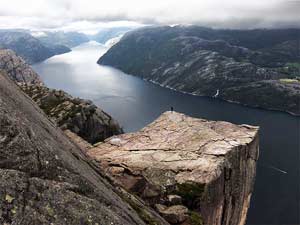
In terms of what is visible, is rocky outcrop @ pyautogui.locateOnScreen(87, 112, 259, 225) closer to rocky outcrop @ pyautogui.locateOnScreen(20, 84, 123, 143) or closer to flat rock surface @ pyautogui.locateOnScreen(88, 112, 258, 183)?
flat rock surface @ pyautogui.locateOnScreen(88, 112, 258, 183)

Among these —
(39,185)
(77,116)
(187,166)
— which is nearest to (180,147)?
(187,166)

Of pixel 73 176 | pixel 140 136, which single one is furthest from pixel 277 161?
pixel 73 176

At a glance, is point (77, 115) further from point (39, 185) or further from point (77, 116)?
point (39, 185)

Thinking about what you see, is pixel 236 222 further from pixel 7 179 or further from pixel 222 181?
pixel 7 179

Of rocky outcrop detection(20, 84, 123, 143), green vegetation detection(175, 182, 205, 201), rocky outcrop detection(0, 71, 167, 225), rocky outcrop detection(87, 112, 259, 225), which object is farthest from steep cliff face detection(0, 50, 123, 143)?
rocky outcrop detection(0, 71, 167, 225)

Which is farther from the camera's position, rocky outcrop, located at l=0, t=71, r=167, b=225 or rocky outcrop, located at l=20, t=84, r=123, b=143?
rocky outcrop, located at l=20, t=84, r=123, b=143
